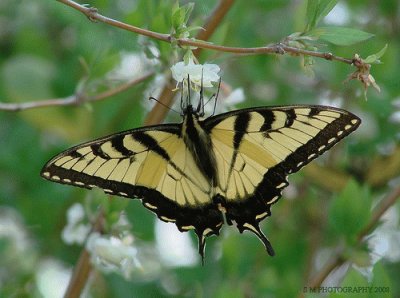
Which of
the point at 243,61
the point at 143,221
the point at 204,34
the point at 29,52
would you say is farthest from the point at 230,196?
the point at 29,52

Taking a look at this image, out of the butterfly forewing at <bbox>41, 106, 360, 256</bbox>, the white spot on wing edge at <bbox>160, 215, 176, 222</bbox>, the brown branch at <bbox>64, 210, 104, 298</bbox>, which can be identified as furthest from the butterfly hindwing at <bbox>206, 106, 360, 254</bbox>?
the brown branch at <bbox>64, 210, 104, 298</bbox>

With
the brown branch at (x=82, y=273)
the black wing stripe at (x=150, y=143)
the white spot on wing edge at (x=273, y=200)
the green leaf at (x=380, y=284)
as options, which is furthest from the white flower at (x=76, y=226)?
the green leaf at (x=380, y=284)

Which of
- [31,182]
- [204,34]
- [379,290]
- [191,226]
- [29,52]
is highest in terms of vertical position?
[204,34]

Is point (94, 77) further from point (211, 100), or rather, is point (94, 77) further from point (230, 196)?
point (230, 196)

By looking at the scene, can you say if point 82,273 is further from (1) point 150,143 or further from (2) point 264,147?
(2) point 264,147

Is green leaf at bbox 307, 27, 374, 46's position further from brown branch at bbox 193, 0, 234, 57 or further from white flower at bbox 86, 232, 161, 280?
white flower at bbox 86, 232, 161, 280

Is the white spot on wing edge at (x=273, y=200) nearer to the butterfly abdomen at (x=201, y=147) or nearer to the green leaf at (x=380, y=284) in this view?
the butterfly abdomen at (x=201, y=147)

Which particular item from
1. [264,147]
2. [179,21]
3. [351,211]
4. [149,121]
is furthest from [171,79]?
[351,211]
